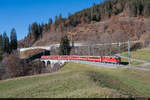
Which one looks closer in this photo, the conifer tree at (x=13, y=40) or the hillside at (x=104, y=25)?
the hillside at (x=104, y=25)

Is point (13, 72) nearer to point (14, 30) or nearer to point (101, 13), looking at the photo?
point (14, 30)

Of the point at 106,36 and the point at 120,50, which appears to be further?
the point at 106,36

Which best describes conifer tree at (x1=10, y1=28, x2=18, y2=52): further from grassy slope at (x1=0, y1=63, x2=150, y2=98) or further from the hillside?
grassy slope at (x1=0, y1=63, x2=150, y2=98)

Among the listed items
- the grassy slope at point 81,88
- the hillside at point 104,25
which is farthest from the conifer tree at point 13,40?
the grassy slope at point 81,88

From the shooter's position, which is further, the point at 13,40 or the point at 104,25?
the point at 104,25

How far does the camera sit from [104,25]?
112m

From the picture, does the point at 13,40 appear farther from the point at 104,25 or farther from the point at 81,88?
the point at 81,88

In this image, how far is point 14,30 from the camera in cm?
10756

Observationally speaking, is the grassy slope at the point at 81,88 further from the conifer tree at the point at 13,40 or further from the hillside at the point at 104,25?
the conifer tree at the point at 13,40

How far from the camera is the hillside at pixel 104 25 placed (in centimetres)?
8880

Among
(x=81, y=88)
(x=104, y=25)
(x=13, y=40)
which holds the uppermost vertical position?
(x=104, y=25)

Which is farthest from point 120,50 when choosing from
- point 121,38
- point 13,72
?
point 13,72

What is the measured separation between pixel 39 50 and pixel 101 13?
71576 mm

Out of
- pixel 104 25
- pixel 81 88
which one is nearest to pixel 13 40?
pixel 104 25
